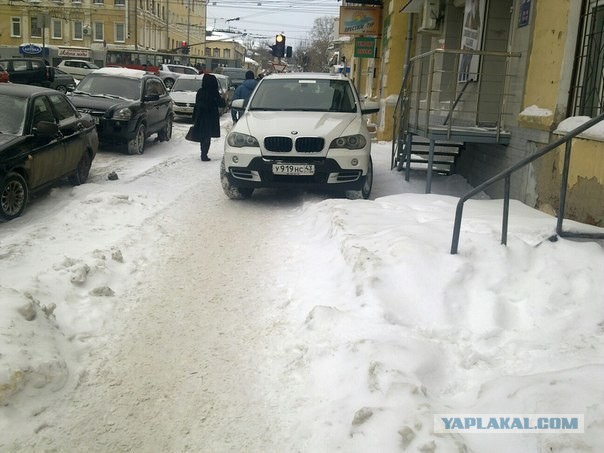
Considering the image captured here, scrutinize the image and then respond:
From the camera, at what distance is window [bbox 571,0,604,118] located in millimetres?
6305

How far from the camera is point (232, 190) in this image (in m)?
8.21

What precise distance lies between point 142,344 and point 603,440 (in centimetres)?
280

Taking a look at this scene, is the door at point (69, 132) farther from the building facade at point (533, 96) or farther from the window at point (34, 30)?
the window at point (34, 30)

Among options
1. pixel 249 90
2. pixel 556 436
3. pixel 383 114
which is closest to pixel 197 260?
pixel 556 436

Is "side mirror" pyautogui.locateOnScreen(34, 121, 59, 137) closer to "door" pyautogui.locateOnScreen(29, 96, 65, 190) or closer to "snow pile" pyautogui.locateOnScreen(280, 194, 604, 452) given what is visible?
"door" pyautogui.locateOnScreen(29, 96, 65, 190)

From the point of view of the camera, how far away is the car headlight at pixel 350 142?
25.1ft

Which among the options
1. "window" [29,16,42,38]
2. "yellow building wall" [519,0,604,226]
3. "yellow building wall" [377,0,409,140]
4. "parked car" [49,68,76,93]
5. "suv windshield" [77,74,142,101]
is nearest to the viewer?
"yellow building wall" [519,0,604,226]

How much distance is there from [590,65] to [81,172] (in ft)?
22.9

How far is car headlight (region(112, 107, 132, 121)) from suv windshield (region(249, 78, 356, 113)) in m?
4.04

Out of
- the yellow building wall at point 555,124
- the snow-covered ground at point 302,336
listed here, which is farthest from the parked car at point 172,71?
the snow-covered ground at point 302,336

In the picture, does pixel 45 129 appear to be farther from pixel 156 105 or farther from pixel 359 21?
pixel 359 21

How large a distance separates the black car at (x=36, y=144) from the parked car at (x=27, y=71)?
60.2 feet

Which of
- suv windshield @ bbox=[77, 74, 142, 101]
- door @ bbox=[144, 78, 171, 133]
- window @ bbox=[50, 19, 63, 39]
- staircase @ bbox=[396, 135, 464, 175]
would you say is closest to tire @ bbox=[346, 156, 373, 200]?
staircase @ bbox=[396, 135, 464, 175]

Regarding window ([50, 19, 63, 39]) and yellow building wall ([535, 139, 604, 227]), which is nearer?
yellow building wall ([535, 139, 604, 227])
